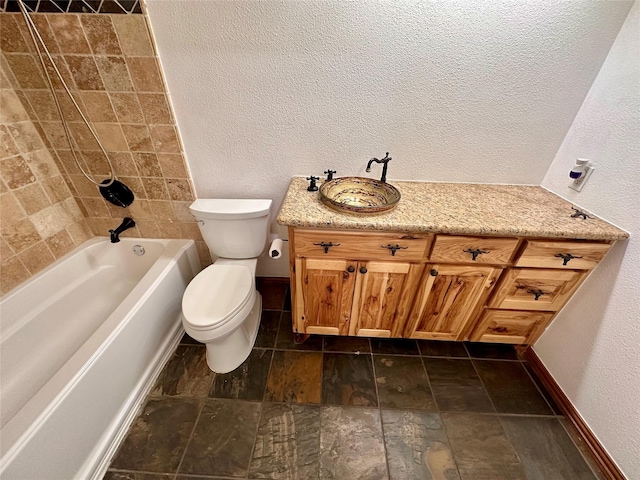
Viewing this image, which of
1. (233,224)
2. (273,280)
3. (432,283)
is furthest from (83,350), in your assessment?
(432,283)

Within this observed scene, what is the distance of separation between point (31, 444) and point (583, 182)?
2.31 m

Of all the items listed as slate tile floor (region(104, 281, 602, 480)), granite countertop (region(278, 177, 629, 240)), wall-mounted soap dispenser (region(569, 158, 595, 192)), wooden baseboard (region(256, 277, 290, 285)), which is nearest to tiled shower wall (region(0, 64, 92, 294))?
slate tile floor (region(104, 281, 602, 480))

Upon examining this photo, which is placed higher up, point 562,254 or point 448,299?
point 562,254

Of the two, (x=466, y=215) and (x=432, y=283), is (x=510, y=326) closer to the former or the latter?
(x=432, y=283)

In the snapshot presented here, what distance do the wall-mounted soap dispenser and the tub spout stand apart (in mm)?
2406

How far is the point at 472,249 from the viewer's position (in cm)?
108

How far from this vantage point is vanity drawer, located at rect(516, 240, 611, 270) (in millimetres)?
1035

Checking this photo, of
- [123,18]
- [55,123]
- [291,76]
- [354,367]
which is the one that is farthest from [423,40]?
[55,123]

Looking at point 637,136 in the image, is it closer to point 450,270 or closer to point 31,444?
point 450,270

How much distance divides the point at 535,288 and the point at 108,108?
2248 mm

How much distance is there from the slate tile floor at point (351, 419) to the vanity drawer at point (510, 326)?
0.58 ft

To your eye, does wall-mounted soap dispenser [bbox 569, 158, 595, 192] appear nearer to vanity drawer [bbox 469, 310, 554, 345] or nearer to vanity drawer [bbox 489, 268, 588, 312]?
vanity drawer [bbox 489, 268, 588, 312]

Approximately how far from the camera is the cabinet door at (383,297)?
1143 millimetres

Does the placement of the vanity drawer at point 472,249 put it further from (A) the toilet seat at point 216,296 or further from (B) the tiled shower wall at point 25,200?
(B) the tiled shower wall at point 25,200
